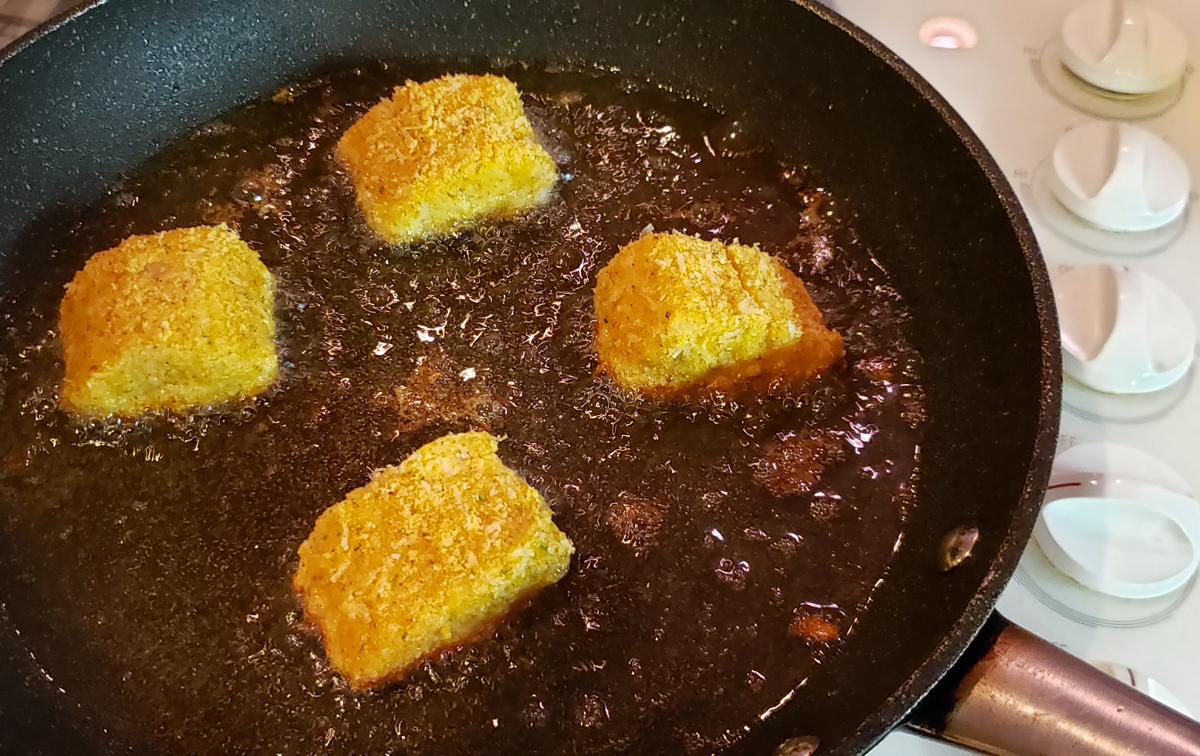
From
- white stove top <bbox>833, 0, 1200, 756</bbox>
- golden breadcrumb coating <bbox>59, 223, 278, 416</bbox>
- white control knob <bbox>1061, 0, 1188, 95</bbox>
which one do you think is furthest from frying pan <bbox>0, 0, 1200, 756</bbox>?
white control knob <bbox>1061, 0, 1188, 95</bbox>

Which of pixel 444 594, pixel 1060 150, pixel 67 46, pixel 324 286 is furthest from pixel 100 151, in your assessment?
pixel 1060 150

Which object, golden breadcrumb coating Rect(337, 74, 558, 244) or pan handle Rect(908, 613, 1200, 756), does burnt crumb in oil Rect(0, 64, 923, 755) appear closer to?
golden breadcrumb coating Rect(337, 74, 558, 244)

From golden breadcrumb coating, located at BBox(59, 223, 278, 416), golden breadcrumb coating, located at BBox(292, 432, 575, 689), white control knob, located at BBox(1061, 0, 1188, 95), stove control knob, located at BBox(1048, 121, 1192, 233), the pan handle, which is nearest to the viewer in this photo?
the pan handle

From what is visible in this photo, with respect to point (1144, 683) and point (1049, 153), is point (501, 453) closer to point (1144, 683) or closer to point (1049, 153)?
point (1144, 683)

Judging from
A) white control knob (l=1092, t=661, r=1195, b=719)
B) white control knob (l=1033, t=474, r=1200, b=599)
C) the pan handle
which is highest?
the pan handle

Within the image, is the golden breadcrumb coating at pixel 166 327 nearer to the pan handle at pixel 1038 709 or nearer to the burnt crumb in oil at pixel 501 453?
the burnt crumb in oil at pixel 501 453

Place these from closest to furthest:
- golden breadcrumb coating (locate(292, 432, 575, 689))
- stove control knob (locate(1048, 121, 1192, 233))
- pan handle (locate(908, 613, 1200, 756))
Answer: pan handle (locate(908, 613, 1200, 756)), golden breadcrumb coating (locate(292, 432, 575, 689)), stove control knob (locate(1048, 121, 1192, 233))

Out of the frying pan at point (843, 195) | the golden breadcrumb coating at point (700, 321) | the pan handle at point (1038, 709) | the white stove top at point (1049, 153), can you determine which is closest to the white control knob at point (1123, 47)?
the white stove top at point (1049, 153)
